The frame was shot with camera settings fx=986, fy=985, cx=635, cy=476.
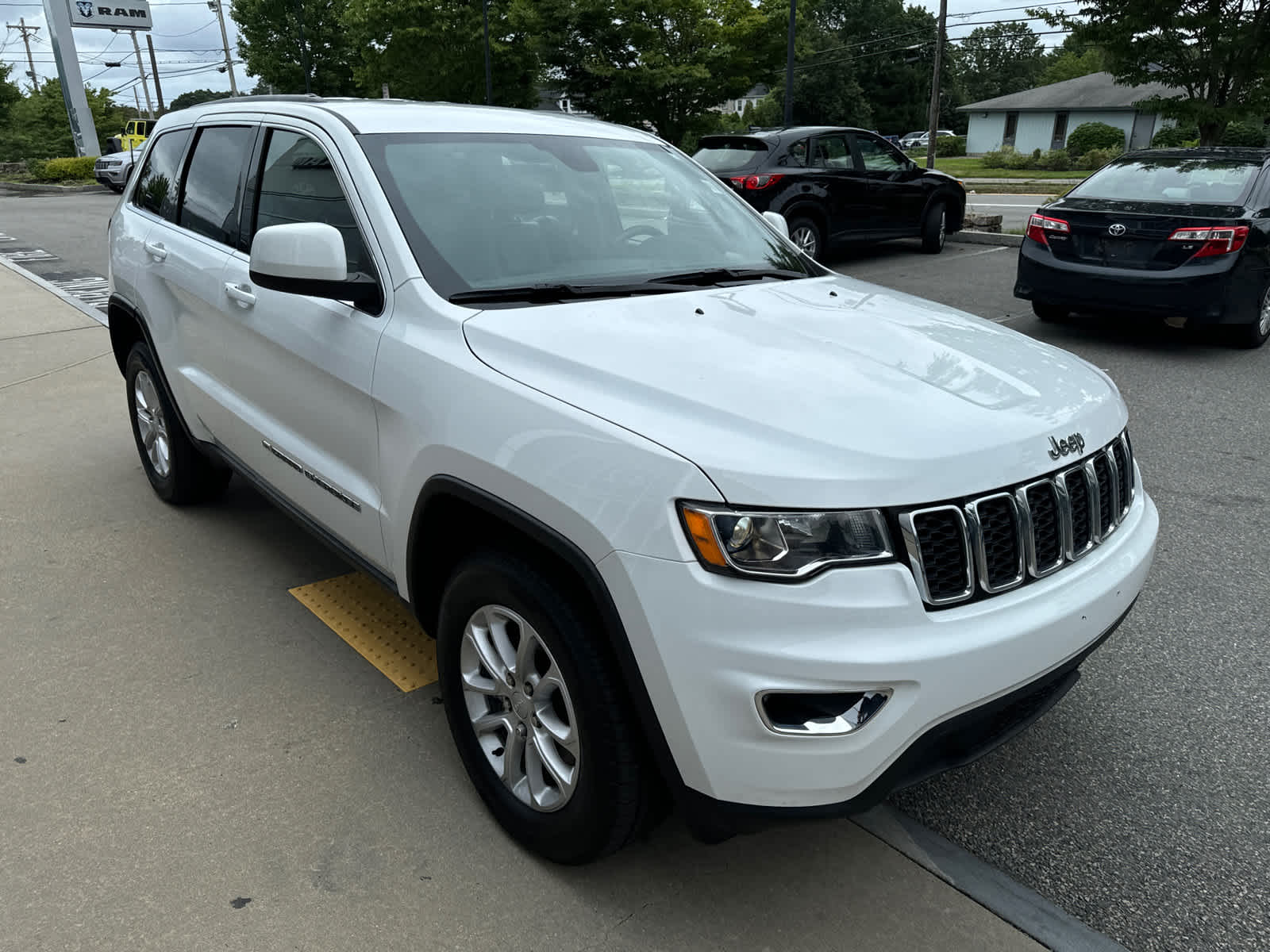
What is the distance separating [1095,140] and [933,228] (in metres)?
41.6

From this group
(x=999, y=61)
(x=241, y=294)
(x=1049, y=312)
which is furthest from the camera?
(x=999, y=61)

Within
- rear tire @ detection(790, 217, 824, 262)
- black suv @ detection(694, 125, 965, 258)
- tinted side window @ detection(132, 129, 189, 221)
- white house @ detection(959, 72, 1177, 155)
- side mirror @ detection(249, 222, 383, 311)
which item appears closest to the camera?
side mirror @ detection(249, 222, 383, 311)

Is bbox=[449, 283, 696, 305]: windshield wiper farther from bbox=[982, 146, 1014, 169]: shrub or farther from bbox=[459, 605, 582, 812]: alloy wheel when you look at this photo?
bbox=[982, 146, 1014, 169]: shrub

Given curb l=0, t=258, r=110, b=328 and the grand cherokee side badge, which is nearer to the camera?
the grand cherokee side badge

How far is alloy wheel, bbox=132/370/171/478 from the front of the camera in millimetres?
4598

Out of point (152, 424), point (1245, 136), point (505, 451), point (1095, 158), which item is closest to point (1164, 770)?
point (505, 451)

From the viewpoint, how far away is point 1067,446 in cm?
226

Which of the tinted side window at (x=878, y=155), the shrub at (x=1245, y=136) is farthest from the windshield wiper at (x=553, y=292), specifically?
the shrub at (x=1245, y=136)

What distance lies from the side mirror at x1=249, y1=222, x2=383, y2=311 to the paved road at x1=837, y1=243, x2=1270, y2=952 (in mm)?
2095

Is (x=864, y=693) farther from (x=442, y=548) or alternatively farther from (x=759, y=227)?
(x=759, y=227)

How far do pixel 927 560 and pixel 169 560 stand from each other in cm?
343

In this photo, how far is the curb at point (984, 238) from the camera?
14055mm

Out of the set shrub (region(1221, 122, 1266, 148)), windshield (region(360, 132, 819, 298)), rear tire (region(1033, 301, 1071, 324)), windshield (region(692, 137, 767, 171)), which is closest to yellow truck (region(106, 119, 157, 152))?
windshield (region(692, 137, 767, 171))

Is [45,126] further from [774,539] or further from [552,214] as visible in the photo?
[774,539]
